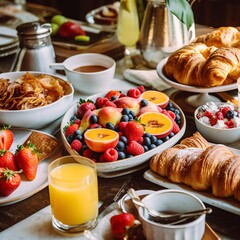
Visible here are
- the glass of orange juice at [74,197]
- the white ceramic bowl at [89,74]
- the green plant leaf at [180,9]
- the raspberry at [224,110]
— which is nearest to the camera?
the glass of orange juice at [74,197]

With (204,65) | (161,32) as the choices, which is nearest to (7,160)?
(204,65)

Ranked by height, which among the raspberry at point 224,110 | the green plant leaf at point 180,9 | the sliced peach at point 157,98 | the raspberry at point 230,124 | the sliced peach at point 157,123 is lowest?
the raspberry at point 230,124

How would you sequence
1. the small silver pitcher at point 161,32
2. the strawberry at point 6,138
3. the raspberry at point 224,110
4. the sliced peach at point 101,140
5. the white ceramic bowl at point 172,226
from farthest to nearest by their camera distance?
the small silver pitcher at point 161,32 → the raspberry at point 224,110 → the strawberry at point 6,138 → the sliced peach at point 101,140 → the white ceramic bowl at point 172,226

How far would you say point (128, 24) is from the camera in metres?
2.07

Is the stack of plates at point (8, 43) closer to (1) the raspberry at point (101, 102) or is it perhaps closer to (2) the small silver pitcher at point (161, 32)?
(2) the small silver pitcher at point (161, 32)

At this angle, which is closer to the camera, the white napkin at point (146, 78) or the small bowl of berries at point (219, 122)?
the small bowl of berries at point (219, 122)

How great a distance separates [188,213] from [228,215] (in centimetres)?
18

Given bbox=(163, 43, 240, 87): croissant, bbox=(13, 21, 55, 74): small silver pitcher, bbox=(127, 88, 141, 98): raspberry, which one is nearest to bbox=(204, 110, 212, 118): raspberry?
bbox=(163, 43, 240, 87): croissant

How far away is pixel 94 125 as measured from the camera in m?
1.40

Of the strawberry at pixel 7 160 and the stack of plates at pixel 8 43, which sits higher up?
the strawberry at pixel 7 160

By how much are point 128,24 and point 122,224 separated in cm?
121

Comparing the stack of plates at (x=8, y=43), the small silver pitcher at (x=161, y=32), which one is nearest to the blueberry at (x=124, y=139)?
the small silver pitcher at (x=161, y=32)

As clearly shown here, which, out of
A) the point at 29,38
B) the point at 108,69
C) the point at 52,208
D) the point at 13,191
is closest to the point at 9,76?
the point at 29,38

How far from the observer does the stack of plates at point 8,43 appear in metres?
2.11
